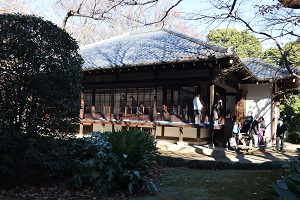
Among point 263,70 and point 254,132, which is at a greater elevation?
point 263,70

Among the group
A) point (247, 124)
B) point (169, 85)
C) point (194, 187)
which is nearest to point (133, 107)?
point (169, 85)

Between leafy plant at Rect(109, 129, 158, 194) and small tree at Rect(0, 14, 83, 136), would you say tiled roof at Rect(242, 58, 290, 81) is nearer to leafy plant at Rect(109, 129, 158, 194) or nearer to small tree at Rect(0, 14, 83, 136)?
leafy plant at Rect(109, 129, 158, 194)

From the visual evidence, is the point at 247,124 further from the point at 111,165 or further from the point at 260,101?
the point at 111,165

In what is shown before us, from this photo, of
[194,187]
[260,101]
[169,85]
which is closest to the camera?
[194,187]

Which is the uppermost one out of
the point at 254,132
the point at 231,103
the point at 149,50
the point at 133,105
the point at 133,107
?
the point at 149,50

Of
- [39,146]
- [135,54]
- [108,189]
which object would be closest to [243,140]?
[135,54]

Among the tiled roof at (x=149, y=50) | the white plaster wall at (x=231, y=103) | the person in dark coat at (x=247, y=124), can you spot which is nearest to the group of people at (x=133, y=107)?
the tiled roof at (x=149, y=50)

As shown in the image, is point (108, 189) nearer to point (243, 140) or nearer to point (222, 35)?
point (243, 140)

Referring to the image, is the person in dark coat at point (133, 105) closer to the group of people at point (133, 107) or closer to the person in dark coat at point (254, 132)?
the group of people at point (133, 107)

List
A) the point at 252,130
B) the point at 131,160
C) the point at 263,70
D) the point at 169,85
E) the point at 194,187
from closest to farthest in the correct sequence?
the point at 131,160, the point at 194,187, the point at 169,85, the point at 252,130, the point at 263,70

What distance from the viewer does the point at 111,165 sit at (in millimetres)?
5305

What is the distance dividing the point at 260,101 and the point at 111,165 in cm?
1343

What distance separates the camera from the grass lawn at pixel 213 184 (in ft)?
17.5

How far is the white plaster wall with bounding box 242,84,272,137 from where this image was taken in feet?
53.0
